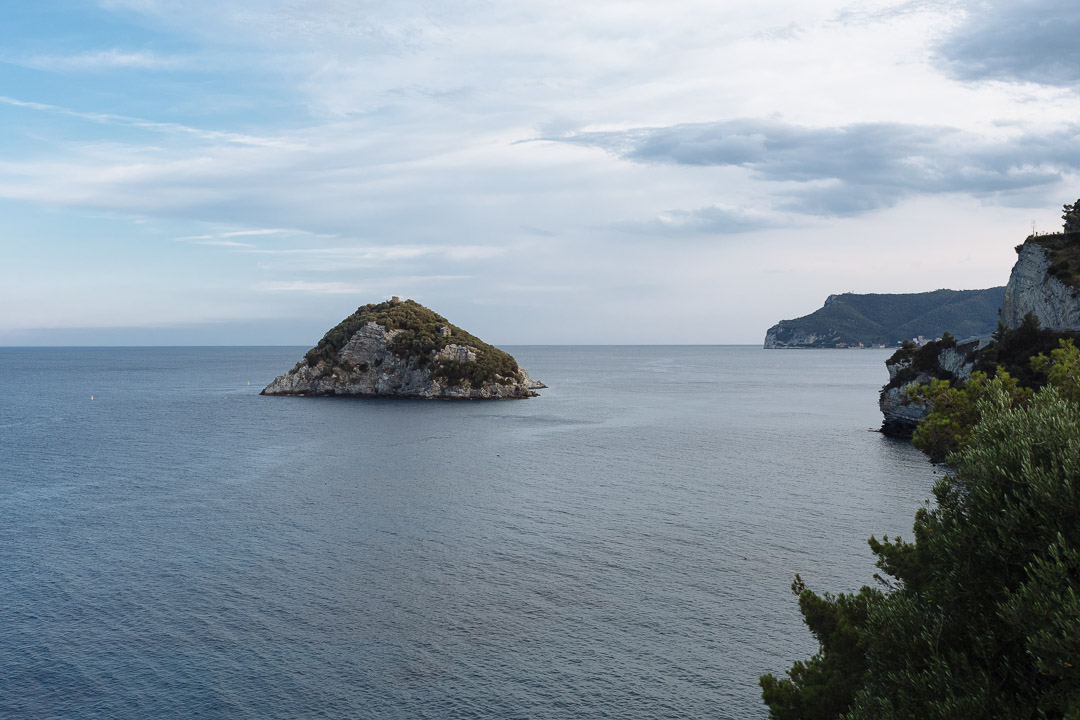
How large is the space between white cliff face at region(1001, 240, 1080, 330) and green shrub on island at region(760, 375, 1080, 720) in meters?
93.1

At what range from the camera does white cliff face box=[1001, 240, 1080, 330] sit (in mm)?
98125

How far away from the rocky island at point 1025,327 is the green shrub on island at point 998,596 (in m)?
81.1

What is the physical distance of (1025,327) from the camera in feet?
340

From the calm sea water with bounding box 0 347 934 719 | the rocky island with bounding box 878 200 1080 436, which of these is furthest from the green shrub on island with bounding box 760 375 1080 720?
the rocky island with bounding box 878 200 1080 436

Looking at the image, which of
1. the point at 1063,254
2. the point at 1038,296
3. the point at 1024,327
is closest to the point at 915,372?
the point at 1024,327

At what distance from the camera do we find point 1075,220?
4343 inches

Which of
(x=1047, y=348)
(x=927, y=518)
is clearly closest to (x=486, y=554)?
(x=927, y=518)

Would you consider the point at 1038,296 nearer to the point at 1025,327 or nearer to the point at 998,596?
the point at 1025,327

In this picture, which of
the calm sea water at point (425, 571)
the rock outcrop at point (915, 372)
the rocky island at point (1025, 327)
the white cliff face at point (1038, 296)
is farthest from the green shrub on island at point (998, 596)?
the rock outcrop at point (915, 372)

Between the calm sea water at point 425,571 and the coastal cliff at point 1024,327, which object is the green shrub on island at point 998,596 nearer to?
the calm sea water at point 425,571

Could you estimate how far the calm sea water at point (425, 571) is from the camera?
42531 mm

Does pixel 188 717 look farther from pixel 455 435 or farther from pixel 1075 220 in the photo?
pixel 1075 220

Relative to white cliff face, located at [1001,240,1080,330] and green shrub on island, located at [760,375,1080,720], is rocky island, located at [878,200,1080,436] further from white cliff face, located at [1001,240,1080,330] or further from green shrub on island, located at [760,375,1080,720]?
green shrub on island, located at [760,375,1080,720]

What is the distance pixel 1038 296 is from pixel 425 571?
99.2 m
